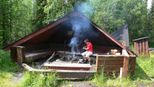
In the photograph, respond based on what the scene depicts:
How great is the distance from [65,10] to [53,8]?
4.02 ft

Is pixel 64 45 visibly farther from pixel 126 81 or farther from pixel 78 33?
pixel 126 81

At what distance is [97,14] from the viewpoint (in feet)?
119

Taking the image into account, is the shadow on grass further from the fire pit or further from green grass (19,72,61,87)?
green grass (19,72,61,87)

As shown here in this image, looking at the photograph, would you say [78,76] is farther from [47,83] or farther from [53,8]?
[53,8]

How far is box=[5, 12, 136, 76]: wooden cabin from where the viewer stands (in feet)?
41.8

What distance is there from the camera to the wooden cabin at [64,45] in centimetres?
1273

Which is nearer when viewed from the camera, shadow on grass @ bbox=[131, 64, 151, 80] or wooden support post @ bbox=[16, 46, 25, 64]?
shadow on grass @ bbox=[131, 64, 151, 80]

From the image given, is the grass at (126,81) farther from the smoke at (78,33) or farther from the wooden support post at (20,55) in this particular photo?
the smoke at (78,33)

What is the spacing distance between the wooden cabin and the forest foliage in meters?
6.39

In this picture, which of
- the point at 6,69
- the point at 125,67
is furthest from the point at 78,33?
the point at 125,67

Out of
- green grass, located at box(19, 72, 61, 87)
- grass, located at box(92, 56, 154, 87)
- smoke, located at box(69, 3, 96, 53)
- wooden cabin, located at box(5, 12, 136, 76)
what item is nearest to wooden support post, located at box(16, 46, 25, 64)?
wooden cabin, located at box(5, 12, 136, 76)

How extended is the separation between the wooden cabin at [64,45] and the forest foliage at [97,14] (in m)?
6.39

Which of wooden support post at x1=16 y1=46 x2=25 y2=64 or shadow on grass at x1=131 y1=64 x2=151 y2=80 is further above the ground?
wooden support post at x1=16 y1=46 x2=25 y2=64

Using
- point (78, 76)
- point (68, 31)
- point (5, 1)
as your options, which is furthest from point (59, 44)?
point (78, 76)
